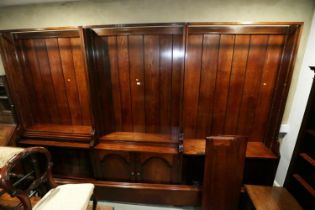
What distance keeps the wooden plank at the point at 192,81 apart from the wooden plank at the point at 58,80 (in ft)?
5.20

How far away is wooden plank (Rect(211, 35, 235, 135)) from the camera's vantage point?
163 centimetres

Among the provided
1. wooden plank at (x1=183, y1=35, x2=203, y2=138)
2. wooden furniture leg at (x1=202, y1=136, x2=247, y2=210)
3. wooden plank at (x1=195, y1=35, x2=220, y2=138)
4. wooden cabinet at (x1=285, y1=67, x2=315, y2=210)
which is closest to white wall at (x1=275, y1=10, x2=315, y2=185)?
wooden cabinet at (x1=285, y1=67, x2=315, y2=210)

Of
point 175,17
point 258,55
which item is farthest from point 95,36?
point 258,55

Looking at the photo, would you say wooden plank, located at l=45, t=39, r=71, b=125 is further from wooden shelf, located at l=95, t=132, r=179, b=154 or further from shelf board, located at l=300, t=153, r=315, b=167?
shelf board, located at l=300, t=153, r=315, b=167

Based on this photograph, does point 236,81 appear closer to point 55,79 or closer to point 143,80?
point 143,80

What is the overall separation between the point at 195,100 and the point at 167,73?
0.47 m

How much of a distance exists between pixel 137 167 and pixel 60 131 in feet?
3.63

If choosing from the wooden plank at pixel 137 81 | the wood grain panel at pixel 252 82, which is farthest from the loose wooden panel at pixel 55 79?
the wood grain panel at pixel 252 82

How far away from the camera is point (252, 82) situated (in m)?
1.72

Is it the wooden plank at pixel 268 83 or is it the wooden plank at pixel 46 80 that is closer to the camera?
the wooden plank at pixel 268 83

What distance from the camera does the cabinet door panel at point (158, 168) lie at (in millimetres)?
1763

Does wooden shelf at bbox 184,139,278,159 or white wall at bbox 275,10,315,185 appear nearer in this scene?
white wall at bbox 275,10,315,185

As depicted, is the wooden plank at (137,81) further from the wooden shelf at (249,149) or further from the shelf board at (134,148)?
the wooden shelf at (249,149)

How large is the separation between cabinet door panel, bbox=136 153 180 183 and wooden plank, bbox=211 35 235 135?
0.65 metres
